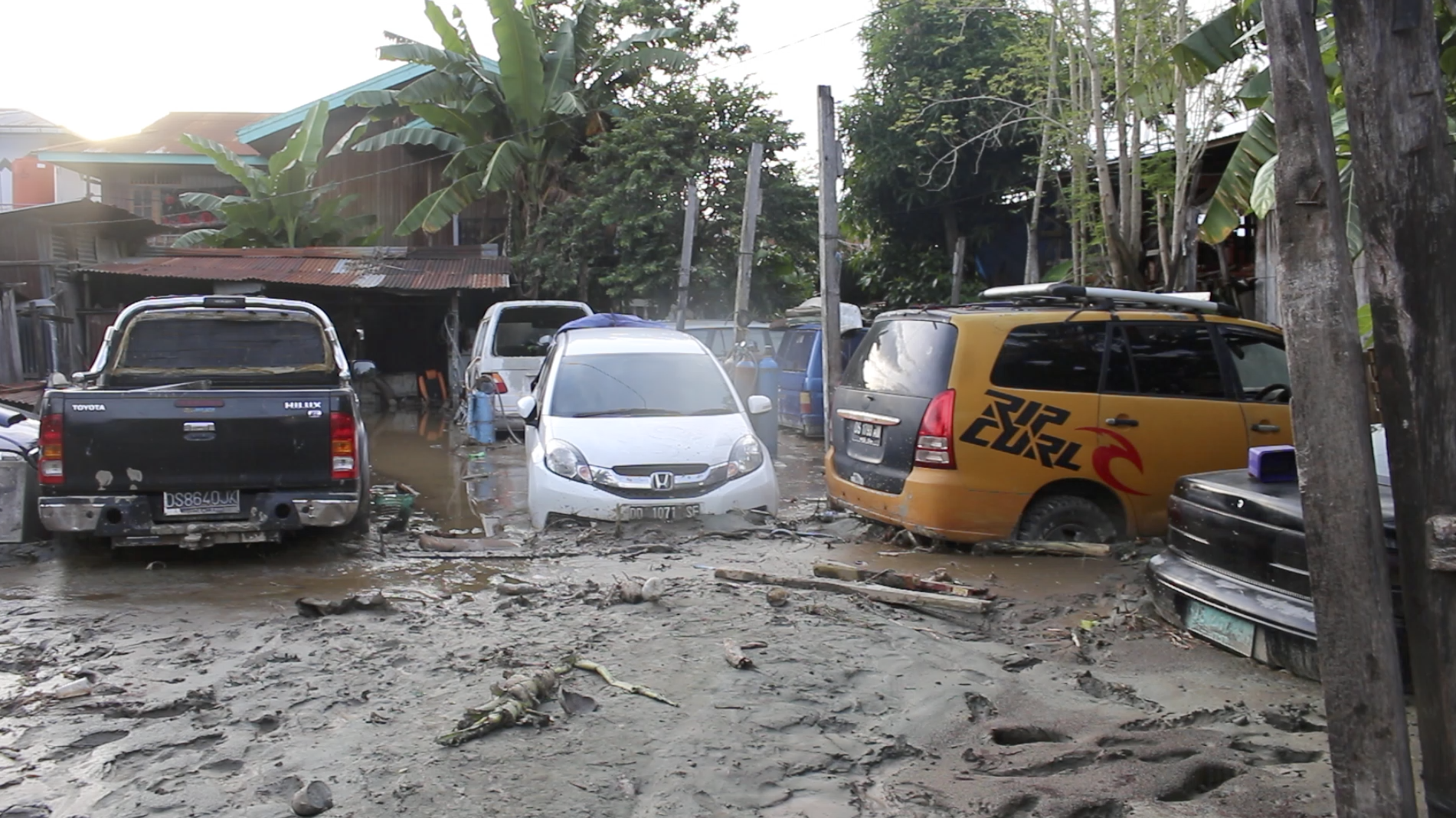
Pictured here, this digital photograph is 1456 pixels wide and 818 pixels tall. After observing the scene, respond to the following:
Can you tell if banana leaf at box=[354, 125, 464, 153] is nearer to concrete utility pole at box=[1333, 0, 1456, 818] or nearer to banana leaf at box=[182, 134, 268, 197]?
banana leaf at box=[182, 134, 268, 197]

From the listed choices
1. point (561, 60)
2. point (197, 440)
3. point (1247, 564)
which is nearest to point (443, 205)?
point (561, 60)

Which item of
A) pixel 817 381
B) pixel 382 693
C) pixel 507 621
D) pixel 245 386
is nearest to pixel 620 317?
pixel 817 381

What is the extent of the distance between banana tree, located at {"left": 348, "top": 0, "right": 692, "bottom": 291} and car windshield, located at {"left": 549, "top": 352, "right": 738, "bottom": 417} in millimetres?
12373

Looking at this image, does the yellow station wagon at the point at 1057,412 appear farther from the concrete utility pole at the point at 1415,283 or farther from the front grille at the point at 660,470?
the concrete utility pole at the point at 1415,283

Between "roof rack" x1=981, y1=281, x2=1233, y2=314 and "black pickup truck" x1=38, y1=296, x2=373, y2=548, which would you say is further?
"roof rack" x1=981, y1=281, x2=1233, y2=314

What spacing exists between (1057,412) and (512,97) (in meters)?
16.4

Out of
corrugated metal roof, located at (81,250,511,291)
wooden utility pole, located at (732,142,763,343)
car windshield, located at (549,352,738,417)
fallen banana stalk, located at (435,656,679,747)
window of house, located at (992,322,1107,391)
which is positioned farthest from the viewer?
corrugated metal roof, located at (81,250,511,291)

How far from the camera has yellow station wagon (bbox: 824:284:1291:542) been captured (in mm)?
7227

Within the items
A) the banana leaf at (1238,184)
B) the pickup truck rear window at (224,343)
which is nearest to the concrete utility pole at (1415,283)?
the pickup truck rear window at (224,343)

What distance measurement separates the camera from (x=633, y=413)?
906cm

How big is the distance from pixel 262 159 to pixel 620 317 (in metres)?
17.5

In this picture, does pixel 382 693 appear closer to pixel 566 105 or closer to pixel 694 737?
pixel 694 737

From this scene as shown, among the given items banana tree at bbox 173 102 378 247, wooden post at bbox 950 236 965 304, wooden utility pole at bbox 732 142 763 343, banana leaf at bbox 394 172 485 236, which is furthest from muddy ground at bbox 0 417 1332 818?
banana tree at bbox 173 102 378 247

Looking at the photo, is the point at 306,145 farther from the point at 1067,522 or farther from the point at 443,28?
the point at 1067,522
